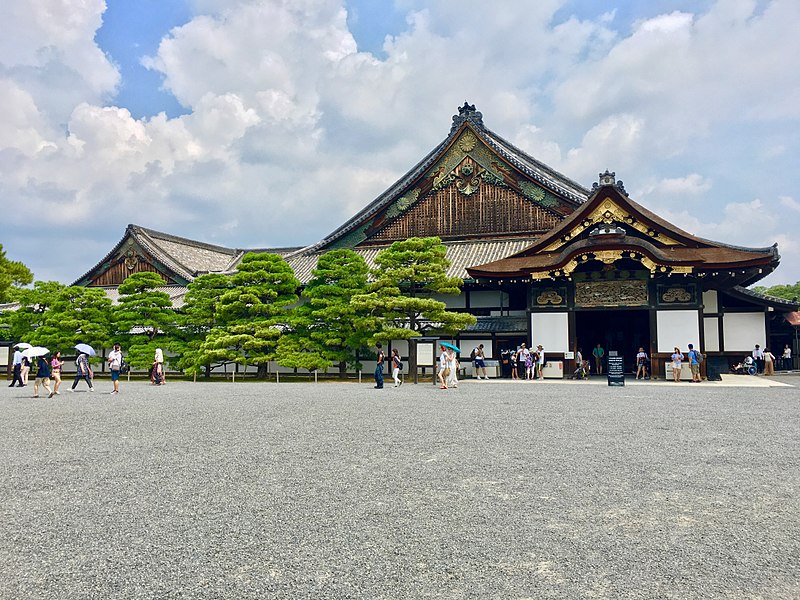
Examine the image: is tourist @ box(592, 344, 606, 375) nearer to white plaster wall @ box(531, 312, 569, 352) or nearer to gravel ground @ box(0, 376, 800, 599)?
white plaster wall @ box(531, 312, 569, 352)

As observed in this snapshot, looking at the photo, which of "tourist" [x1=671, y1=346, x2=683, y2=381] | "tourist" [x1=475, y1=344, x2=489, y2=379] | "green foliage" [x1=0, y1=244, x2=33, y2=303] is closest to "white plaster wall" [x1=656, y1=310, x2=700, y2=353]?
"tourist" [x1=671, y1=346, x2=683, y2=381]

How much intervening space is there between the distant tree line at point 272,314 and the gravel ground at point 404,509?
13229 mm

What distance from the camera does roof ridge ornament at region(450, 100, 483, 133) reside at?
31.5 metres

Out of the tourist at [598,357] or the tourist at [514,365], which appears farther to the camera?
the tourist at [598,357]

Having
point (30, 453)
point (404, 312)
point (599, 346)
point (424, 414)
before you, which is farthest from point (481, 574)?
point (599, 346)

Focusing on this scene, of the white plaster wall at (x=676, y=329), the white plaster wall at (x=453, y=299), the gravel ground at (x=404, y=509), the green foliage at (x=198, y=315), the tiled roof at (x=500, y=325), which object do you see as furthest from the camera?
the white plaster wall at (x=453, y=299)

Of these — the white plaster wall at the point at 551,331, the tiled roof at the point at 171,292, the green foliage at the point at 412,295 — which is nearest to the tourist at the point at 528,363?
the white plaster wall at the point at 551,331

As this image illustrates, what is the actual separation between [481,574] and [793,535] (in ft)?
8.79

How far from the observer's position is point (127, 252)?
4034 cm

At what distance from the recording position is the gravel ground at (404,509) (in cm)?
408

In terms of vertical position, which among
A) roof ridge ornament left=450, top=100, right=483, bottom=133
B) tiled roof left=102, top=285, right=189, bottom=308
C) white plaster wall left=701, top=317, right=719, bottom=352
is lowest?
white plaster wall left=701, top=317, right=719, bottom=352

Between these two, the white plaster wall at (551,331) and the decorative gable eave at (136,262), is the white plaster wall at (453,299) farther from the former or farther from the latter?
the decorative gable eave at (136,262)

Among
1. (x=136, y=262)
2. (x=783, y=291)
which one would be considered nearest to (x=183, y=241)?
(x=136, y=262)

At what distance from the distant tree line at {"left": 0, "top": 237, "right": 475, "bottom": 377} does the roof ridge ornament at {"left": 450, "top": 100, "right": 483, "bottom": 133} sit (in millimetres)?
8427
